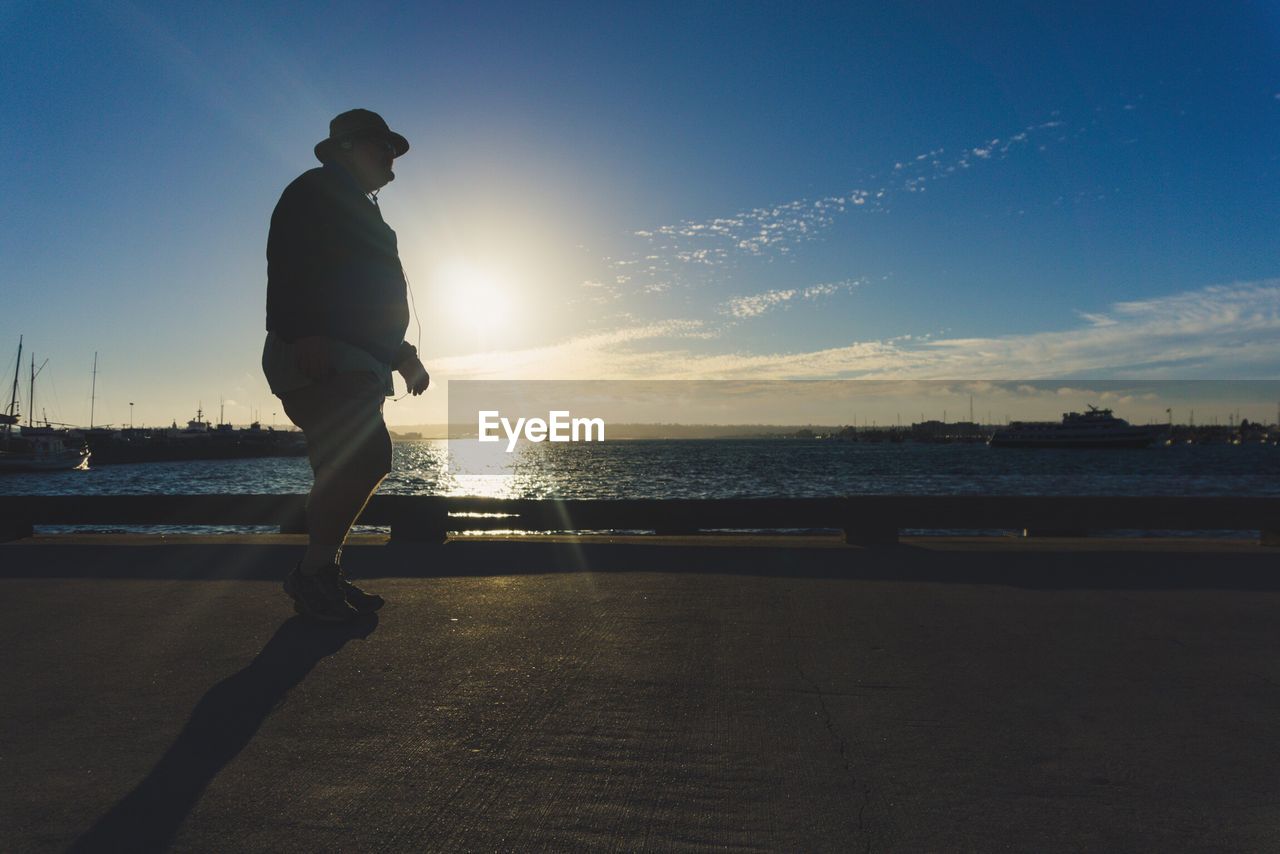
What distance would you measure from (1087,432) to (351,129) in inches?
5889

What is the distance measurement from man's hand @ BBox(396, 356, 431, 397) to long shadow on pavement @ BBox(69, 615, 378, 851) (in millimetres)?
1250

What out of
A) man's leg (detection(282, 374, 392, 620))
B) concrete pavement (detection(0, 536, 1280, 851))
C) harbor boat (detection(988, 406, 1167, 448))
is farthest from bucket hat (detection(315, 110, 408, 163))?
harbor boat (detection(988, 406, 1167, 448))

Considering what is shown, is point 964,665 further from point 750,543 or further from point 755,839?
point 750,543

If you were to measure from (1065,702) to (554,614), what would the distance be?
2.32m

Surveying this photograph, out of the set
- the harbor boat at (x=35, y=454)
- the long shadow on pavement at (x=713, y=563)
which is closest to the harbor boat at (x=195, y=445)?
the harbor boat at (x=35, y=454)

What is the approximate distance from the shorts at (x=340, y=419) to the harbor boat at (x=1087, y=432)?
149 metres

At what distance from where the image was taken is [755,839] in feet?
5.97

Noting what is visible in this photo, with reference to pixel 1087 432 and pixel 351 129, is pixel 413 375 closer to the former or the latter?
pixel 351 129

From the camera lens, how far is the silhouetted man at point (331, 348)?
380 centimetres

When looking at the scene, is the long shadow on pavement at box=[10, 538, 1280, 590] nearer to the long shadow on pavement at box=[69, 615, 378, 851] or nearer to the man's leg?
the man's leg

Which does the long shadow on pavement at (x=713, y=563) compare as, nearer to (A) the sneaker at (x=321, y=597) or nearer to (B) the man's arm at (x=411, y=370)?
(A) the sneaker at (x=321, y=597)

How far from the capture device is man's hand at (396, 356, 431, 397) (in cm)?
435

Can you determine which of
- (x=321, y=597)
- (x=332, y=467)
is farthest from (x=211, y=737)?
(x=332, y=467)

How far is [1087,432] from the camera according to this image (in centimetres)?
13388
